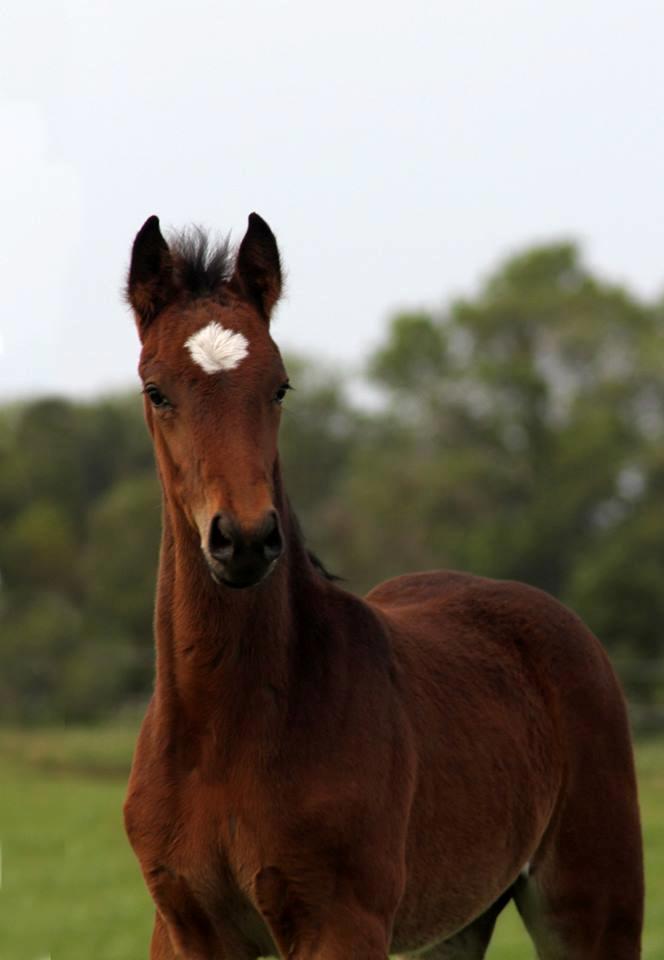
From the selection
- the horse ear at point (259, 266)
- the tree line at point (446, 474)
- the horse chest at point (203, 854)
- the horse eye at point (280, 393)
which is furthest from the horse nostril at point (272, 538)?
the tree line at point (446, 474)

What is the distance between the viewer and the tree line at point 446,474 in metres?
43.5

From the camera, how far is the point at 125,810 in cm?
470

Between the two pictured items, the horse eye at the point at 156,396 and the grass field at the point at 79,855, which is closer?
the horse eye at the point at 156,396

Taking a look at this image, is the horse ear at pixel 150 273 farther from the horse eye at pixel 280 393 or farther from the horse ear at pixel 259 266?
the horse eye at pixel 280 393

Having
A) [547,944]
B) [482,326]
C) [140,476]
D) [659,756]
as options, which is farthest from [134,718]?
[547,944]

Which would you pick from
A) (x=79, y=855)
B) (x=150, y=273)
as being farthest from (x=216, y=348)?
(x=79, y=855)

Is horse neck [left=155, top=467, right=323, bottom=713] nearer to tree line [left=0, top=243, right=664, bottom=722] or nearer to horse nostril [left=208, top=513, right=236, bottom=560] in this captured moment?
horse nostril [left=208, top=513, right=236, bottom=560]

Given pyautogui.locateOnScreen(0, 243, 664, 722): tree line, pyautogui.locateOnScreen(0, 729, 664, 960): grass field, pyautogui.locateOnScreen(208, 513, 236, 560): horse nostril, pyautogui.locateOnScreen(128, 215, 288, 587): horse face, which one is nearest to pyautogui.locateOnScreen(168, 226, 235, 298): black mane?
pyautogui.locateOnScreen(128, 215, 288, 587): horse face

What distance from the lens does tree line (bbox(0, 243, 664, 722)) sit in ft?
143

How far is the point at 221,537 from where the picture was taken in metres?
4.00

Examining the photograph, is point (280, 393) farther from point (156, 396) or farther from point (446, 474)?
point (446, 474)

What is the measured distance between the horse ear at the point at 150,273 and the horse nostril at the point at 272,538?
0.89 meters

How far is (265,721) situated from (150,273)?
1.24m

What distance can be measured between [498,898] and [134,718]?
28.9 m
